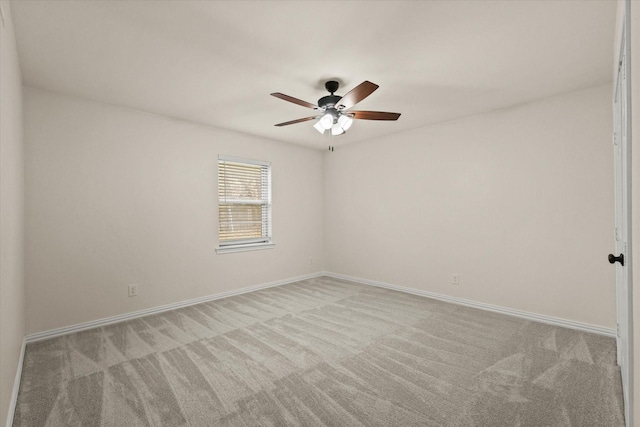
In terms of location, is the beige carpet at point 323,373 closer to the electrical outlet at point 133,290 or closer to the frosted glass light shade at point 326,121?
the electrical outlet at point 133,290

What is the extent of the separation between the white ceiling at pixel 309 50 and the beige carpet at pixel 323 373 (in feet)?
7.98

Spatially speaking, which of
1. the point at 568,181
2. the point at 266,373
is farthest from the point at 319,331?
the point at 568,181

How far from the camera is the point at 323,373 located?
2133 millimetres

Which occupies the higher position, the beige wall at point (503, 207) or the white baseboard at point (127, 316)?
the beige wall at point (503, 207)

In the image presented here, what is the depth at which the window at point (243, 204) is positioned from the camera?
424 cm

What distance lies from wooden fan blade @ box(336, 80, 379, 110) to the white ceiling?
27 cm

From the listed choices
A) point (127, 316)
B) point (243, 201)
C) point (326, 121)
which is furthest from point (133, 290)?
point (326, 121)

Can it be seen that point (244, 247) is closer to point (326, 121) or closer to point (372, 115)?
point (326, 121)

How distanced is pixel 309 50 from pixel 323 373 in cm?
243

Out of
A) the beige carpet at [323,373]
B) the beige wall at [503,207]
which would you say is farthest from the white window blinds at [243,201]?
the beige wall at [503,207]

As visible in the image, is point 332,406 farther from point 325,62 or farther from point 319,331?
point 325,62

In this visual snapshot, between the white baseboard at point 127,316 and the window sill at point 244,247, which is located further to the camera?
the window sill at point 244,247

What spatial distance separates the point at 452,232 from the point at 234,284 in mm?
3196

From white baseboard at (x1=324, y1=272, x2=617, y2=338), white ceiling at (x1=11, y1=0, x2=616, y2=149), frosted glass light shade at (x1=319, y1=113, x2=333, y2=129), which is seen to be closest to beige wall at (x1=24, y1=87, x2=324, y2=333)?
white ceiling at (x1=11, y1=0, x2=616, y2=149)
